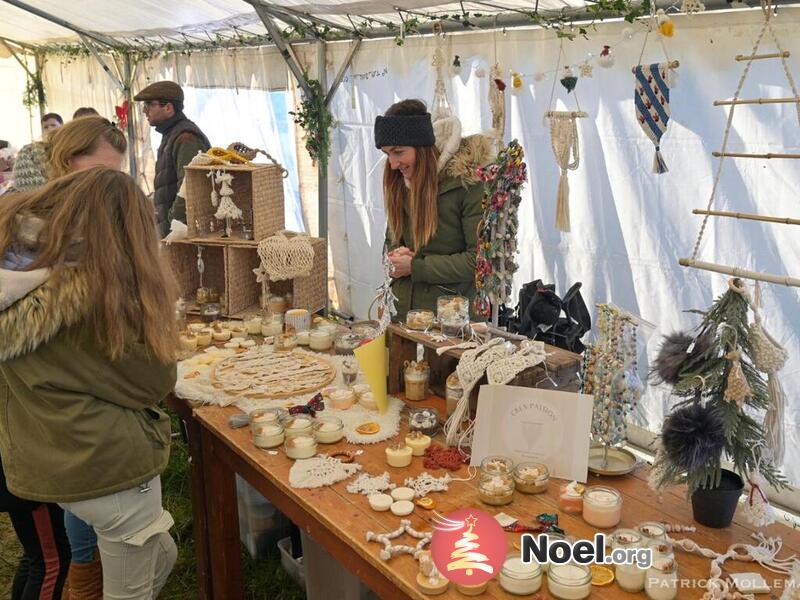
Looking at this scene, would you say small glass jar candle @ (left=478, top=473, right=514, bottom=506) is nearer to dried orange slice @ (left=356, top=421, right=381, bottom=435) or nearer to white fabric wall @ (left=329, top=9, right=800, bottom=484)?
dried orange slice @ (left=356, top=421, right=381, bottom=435)

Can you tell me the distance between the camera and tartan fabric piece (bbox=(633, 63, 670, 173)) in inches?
106

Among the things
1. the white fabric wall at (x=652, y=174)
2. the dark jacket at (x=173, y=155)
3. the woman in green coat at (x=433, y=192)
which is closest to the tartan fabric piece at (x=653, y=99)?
the white fabric wall at (x=652, y=174)

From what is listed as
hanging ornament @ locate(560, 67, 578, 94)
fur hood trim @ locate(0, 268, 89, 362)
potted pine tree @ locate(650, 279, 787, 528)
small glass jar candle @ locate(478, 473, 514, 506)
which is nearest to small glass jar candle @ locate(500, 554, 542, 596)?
small glass jar candle @ locate(478, 473, 514, 506)

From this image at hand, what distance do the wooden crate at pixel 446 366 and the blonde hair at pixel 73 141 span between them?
124cm

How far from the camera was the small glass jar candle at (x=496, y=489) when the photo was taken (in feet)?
5.38

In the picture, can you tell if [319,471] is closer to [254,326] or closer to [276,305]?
[254,326]

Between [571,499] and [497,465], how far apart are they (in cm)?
19

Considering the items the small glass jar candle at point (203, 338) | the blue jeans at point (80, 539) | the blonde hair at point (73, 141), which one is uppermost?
the blonde hair at point (73, 141)

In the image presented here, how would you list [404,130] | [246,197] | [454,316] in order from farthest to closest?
[246,197], [404,130], [454,316]

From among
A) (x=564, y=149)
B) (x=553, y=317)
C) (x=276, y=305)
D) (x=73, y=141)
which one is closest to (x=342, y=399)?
(x=276, y=305)

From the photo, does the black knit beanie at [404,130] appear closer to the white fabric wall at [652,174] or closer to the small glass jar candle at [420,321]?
the small glass jar candle at [420,321]

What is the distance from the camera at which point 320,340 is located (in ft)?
9.08

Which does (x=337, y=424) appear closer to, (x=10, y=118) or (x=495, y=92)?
(x=495, y=92)

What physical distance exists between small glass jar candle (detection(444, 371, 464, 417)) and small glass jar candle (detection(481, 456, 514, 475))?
0.27 m
